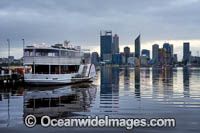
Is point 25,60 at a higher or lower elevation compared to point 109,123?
higher

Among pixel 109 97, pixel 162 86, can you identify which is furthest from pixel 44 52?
pixel 162 86

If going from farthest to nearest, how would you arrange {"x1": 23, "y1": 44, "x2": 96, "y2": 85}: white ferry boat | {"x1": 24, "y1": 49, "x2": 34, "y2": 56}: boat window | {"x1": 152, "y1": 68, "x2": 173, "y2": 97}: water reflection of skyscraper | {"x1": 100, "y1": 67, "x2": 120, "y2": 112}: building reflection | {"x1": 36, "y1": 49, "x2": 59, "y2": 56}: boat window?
{"x1": 36, "y1": 49, "x2": 59, "y2": 56}: boat window < {"x1": 24, "y1": 49, "x2": 34, "y2": 56}: boat window < {"x1": 23, "y1": 44, "x2": 96, "y2": 85}: white ferry boat < {"x1": 152, "y1": 68, "x2": 173, "y2": 97}: water reflection of skyscraper < {"x1": 100, "y1": 67, "x2": 120, "y2": 112}: building reflection

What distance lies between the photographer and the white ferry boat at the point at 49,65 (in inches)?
1644

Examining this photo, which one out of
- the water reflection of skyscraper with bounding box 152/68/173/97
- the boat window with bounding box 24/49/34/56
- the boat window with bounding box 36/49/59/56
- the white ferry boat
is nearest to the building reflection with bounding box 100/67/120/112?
the water reflection of skyscraper with bounding box 152/68/173/97

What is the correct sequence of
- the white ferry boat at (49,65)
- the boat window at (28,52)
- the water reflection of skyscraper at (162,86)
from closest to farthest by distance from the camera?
the water reflection of skyscraper at (162,86) < the white ferry boat at (49,65) < the boat window at (28,52)

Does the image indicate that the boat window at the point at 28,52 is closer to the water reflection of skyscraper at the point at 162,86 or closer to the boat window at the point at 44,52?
the boat window at the point at 44,52

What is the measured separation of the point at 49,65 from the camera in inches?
1693

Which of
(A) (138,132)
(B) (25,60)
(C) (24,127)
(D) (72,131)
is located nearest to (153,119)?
(A) (138,132)

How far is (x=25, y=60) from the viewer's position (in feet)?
141

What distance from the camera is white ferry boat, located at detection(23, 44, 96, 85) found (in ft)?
137

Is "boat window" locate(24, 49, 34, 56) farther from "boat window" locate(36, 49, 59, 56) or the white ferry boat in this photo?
"boat window" locate(36, 49, 59, 56)

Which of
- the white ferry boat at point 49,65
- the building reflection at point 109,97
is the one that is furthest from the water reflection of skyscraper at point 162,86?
the white ferry boat at point 49,65

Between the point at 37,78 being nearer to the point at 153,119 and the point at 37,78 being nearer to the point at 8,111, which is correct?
the point at 8,111

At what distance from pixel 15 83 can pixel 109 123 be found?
115 feet
